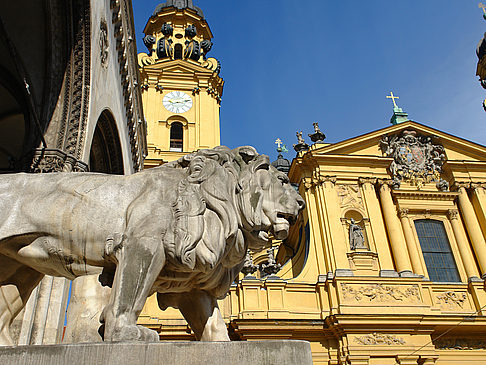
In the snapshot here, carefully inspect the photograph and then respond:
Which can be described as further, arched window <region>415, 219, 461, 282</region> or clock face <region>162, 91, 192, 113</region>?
clock face <region>162, 91, 192, 113</region>

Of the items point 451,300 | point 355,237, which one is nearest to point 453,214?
point 451,300

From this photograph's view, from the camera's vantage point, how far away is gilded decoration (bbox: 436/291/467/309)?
16484mm

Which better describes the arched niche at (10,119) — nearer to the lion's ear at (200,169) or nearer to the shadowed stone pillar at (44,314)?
the shadowed stone pillar at (44,314)

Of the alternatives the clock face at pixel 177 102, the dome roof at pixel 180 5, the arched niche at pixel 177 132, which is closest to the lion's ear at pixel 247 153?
the arched niche at pixel 177 132

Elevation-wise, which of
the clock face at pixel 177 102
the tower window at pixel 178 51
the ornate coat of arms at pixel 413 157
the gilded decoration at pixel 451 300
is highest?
the tower window at pixel 178 51

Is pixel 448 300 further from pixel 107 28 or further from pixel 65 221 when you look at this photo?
pixel 65 221

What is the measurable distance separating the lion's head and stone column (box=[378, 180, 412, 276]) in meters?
15.3

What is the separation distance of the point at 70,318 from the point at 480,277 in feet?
59.1

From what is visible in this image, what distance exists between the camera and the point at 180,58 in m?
27.8

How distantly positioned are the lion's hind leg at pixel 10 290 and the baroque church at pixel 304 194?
62 centimetres

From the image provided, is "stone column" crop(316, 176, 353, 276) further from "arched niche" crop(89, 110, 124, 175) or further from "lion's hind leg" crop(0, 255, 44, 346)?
"lion's hind leg" crop(0, 255, 44, 346)

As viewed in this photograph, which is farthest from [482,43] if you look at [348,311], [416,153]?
[348,311]

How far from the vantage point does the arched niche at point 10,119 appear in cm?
805

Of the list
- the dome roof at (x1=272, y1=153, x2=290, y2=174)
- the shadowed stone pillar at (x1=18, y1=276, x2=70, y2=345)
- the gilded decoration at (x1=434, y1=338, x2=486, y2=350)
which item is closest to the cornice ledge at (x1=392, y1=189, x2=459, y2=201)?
the gilded decoration at (x1=434, y1=338, x2=486, y2=350)
